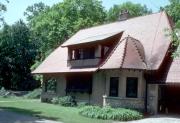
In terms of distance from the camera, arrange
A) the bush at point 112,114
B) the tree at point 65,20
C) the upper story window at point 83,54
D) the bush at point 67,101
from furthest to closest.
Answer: the tree at point 65,20
the upper story window at point 83,54
the bush at point 67,101
the bush at point 112,114

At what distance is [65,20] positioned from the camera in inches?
2116

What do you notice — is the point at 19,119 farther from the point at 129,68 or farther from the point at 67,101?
the point at 67,101

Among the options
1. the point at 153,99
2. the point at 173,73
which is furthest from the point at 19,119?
the point at 173,73

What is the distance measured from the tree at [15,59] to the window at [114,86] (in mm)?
27820

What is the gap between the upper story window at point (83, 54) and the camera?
107 ft

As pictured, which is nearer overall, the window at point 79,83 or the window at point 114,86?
the window at point 114,86

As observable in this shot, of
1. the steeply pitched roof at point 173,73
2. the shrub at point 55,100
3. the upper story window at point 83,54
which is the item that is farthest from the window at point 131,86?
the shrub at point 55,100

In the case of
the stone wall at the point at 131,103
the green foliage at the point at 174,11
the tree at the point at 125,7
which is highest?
the tree at the point at 125,7

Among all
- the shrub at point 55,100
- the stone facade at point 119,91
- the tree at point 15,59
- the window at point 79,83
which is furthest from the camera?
the tree at point 15,59

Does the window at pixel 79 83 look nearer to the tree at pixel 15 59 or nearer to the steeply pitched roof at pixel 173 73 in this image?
the steeply pitched roof at pixel 173 73

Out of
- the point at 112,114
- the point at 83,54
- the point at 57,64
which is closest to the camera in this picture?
the point at 112,114

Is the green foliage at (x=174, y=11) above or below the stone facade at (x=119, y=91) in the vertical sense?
above

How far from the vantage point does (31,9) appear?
244ft

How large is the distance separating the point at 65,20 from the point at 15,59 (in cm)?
965
